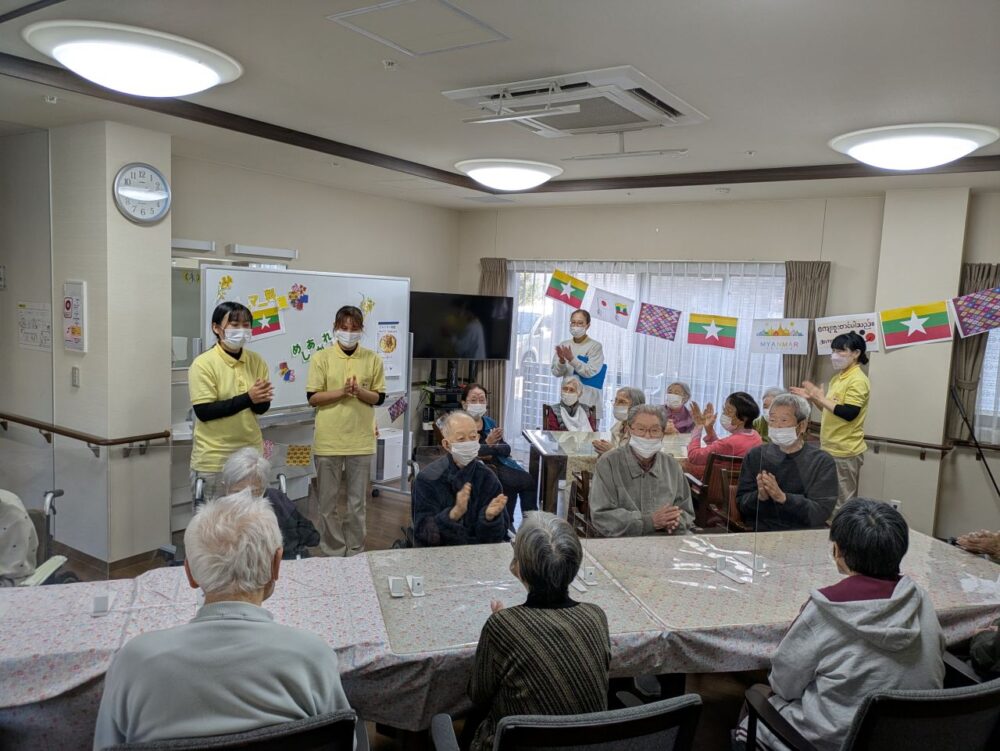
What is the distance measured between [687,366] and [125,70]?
4966 mm

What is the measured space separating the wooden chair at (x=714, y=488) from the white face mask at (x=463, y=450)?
150 centimetres

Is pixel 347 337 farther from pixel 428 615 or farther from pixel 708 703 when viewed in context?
pixel 708 703

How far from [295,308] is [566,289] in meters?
2.40

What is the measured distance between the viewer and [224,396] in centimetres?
370

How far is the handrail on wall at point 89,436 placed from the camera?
162 inches

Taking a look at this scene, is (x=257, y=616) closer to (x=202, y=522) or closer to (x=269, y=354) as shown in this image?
(x=202, y=522)

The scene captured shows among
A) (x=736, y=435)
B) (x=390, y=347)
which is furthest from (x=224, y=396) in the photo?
(x=736, y=435)

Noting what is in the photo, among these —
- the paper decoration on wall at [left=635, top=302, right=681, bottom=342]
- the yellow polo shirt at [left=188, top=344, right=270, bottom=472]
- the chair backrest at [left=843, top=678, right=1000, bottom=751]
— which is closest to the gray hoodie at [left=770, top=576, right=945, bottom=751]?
the chair backrest at [left=843, top=678, right=1000, bottom=751]

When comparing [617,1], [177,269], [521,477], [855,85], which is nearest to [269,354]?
[177,269]

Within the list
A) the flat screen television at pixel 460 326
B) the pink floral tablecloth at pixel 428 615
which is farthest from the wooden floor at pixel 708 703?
the flat screen television at pixel 460 326

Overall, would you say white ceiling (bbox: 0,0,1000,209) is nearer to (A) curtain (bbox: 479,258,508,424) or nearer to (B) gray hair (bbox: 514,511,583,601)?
(B) gray hair (bbox: 514,511,583,601)

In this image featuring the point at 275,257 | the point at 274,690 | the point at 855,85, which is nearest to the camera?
the point at 274,690

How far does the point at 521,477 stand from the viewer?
436 cm

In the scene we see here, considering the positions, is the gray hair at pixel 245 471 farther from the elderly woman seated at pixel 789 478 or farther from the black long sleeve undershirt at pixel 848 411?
the black long sleeve undershirt at pixel 848 411
